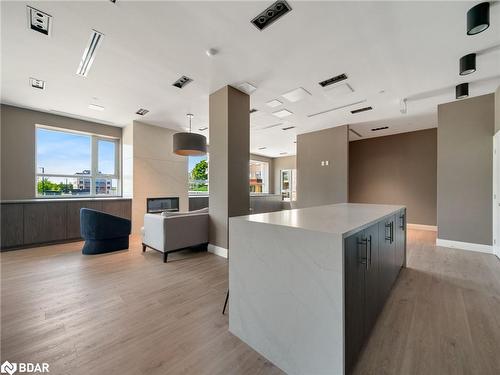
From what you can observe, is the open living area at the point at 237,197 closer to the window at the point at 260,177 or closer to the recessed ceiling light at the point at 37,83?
the recessed ceiling light at the point at 37,83

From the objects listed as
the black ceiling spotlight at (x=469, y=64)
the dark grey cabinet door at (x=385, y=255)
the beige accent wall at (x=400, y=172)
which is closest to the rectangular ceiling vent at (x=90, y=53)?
the dark grey cabinet door at (x=385, y=255)

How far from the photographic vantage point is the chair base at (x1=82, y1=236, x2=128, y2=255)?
12.8ft

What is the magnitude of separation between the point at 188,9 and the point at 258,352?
3.16 m

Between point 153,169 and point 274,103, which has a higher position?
point 274,103

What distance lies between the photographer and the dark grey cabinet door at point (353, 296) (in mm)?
1218

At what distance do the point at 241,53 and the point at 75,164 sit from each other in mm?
5241

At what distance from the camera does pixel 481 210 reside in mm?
4020

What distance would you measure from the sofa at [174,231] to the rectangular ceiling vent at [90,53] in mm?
2462

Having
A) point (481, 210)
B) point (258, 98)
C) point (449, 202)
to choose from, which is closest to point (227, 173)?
point (258, 98)

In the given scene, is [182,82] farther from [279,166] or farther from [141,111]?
[279,166]


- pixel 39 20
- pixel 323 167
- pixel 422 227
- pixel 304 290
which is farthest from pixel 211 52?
pixel 422 227

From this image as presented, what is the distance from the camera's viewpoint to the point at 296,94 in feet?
13.4

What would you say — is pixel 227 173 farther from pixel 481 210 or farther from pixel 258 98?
pixel 481 210

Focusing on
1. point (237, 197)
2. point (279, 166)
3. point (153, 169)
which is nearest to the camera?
point (237, 197)
